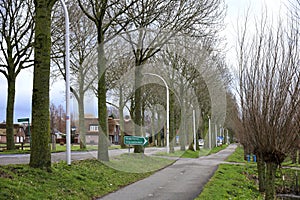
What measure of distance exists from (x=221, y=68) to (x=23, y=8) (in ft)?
57.1

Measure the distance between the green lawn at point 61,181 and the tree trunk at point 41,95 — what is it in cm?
50

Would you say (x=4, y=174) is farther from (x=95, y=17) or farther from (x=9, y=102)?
(x=9, y=102)

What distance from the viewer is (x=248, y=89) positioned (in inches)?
441

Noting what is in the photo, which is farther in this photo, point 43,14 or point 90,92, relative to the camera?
point 90,92

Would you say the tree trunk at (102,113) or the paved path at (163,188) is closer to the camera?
the paved path at (163,188)

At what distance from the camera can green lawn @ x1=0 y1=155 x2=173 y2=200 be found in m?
10.1

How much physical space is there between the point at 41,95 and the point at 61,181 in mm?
2721

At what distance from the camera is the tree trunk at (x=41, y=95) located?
12734 mm

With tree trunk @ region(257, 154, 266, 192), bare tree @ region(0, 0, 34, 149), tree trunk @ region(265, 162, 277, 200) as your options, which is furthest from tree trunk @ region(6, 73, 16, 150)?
tree trunk @ region(265, 162, 277, 200)

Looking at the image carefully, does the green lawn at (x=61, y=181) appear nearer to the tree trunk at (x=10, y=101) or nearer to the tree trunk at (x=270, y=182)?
the tree trunk at (x=270, y=182)

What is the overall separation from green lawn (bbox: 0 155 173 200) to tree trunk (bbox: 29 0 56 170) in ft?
1.63

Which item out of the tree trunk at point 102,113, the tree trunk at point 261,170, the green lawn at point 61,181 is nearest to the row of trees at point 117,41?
the tree trunk at point 102,113

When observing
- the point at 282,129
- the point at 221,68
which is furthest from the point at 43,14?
the point at 221,68

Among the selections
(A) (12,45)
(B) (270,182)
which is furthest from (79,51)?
(B) (270,182)
